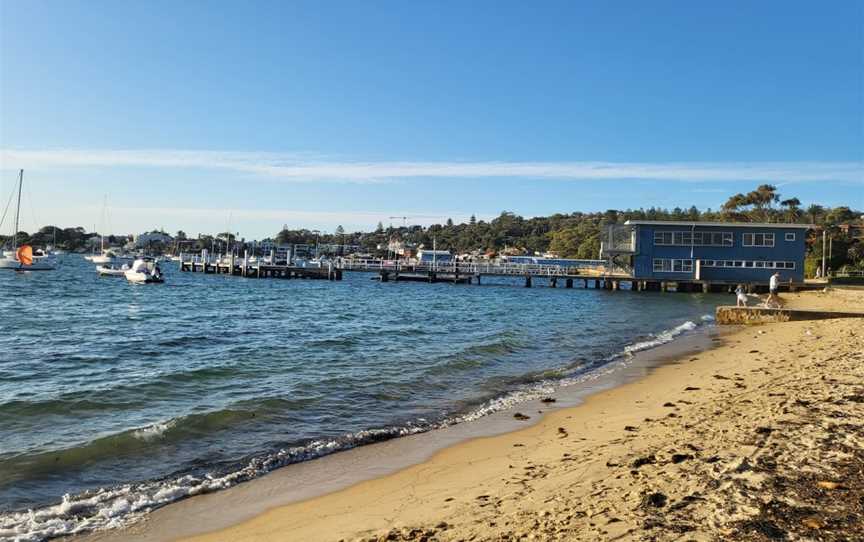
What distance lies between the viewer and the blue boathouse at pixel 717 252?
54.8 meters

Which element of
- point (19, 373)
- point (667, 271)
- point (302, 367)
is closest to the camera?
point (19, 373)

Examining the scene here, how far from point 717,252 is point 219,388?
52976 millimetres

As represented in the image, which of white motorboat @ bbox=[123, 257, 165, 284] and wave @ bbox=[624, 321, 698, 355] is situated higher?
white motorboat @ bbox=[123, 257, 165, 284]

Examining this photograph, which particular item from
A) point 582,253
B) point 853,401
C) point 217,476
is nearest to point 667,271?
point 853,401

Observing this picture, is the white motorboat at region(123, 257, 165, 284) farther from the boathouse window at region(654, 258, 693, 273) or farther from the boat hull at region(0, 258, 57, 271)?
the boathouse window at region(654, 258, 693, 273)

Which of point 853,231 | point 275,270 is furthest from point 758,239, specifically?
point 853,231

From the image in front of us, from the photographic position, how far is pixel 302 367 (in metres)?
15.9

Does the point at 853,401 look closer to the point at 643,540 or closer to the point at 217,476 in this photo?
the point at 643,540

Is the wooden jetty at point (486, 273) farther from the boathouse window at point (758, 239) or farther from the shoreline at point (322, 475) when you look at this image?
the shoreline at point (322, 475)

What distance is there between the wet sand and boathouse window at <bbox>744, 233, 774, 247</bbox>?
49.3m

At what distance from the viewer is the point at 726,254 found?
56.2 metres

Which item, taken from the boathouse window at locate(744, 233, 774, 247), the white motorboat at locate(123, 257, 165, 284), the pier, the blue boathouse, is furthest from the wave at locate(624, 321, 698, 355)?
the white motorboat at locate(123, 257, 165, 284)

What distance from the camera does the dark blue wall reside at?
180 feet

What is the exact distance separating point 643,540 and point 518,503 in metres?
1.65
